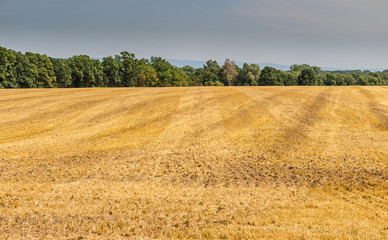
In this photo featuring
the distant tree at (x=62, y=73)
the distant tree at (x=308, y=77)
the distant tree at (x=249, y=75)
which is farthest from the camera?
the distant tree at (x=249, y=75)

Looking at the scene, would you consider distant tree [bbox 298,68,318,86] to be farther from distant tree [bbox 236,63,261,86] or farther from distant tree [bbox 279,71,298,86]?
distant tree [bbox 236,63,261,86]

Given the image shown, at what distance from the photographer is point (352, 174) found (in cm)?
1010

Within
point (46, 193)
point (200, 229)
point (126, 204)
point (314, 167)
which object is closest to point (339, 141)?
point (314, 167)

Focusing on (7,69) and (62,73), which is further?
(62,73)

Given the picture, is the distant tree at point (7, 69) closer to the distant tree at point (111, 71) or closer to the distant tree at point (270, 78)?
the distant tree at point (111, 71)

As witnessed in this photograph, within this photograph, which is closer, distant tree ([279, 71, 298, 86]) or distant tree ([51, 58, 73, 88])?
distant tree ([51, 58, 73, 88])

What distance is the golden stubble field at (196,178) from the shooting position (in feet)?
21.8

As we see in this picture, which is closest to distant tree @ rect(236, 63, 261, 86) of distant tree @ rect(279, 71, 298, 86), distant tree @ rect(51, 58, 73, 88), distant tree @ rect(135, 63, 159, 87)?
distant tree @ rect(279, 71, 298, 86)

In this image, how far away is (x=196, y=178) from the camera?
10.1m

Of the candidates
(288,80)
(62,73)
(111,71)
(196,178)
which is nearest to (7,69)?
(62,73)

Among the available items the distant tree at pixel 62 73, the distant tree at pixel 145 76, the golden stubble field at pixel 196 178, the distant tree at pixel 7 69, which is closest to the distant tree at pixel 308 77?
the distant tree at pixel 145 76

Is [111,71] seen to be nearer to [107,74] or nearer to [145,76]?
[107,74]

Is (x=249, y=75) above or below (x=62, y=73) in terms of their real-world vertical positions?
above

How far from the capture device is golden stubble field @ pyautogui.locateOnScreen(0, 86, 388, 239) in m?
6.64
